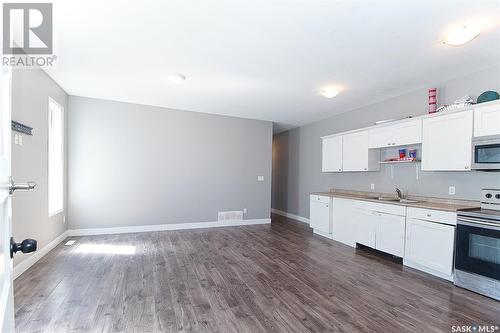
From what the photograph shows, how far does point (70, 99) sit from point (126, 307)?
4206mm

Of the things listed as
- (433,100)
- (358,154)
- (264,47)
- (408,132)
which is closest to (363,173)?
(358,154)

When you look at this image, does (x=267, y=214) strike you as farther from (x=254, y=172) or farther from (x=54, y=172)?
(x=54, y=172)

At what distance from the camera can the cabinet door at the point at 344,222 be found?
462 centimetres

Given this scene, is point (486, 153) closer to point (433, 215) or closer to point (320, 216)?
point (433, 215)

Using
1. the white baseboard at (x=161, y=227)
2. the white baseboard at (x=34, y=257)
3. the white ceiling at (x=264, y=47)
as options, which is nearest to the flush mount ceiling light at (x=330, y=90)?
the white ceiling at (x=264, y=47)

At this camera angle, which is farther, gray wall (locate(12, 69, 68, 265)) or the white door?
gray wall (locate(12, 69, 68, 265))

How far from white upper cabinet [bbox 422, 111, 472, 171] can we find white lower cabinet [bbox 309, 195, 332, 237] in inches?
75.6

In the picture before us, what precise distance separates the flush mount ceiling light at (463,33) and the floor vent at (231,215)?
194 inches

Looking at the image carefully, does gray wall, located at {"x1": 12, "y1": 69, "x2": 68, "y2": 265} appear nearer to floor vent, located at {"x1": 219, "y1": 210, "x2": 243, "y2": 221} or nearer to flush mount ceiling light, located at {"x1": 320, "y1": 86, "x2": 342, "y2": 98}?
floor vent, located at {"x1": 219, "y1": 210, "x2": 243, "y2": 221}

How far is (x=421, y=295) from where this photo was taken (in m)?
2.79

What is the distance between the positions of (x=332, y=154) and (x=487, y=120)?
2737 millimetres

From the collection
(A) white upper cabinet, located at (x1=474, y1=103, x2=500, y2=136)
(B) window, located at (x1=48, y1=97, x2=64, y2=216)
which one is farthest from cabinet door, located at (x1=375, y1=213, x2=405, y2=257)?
(B) window, located at (x1=48, y1=97, x2=64, y2=216)

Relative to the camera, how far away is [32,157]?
11.3ft

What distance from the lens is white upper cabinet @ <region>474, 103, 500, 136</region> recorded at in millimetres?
2924
